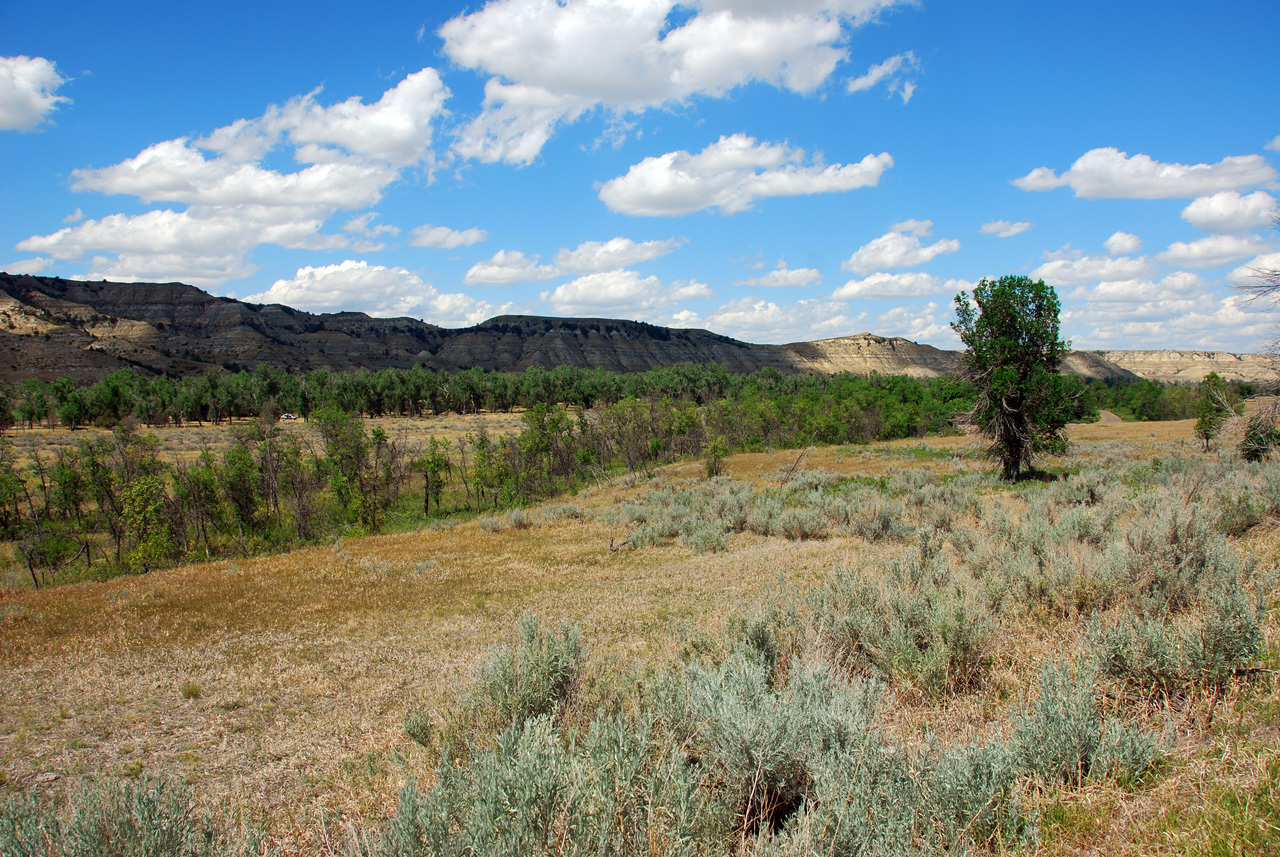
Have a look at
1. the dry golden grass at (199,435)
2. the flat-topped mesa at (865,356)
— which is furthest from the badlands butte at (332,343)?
the dry golden grass at (199,435)

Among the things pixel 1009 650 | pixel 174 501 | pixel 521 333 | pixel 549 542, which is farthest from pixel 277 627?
pixel 521 333

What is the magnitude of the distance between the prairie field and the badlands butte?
358ft

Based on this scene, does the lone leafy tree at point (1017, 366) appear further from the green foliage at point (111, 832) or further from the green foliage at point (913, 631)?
the green foliage at point (111, 832)

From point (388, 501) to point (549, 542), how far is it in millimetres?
17171

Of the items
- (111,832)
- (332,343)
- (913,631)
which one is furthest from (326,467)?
(332,343)

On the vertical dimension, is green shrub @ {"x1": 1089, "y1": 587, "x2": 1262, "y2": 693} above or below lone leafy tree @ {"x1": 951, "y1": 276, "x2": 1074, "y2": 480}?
below

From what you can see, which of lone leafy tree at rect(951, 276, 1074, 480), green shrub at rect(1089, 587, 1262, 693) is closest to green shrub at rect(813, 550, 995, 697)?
green shrub at rect(1089, 587, 1262, 693)

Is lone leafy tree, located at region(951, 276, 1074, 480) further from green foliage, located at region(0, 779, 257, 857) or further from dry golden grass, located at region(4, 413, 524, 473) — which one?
dry golden grass, located at region(4, 413, 524, 473)

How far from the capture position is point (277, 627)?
10297 mm

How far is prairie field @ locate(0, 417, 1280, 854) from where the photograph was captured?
9.98 ft

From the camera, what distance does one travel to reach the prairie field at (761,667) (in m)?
3.04

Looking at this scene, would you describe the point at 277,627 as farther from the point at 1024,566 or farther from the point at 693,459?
the point at 693,459

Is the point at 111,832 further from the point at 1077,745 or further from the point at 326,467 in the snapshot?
the point at 326,467

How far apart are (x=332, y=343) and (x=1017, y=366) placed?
153 meters
